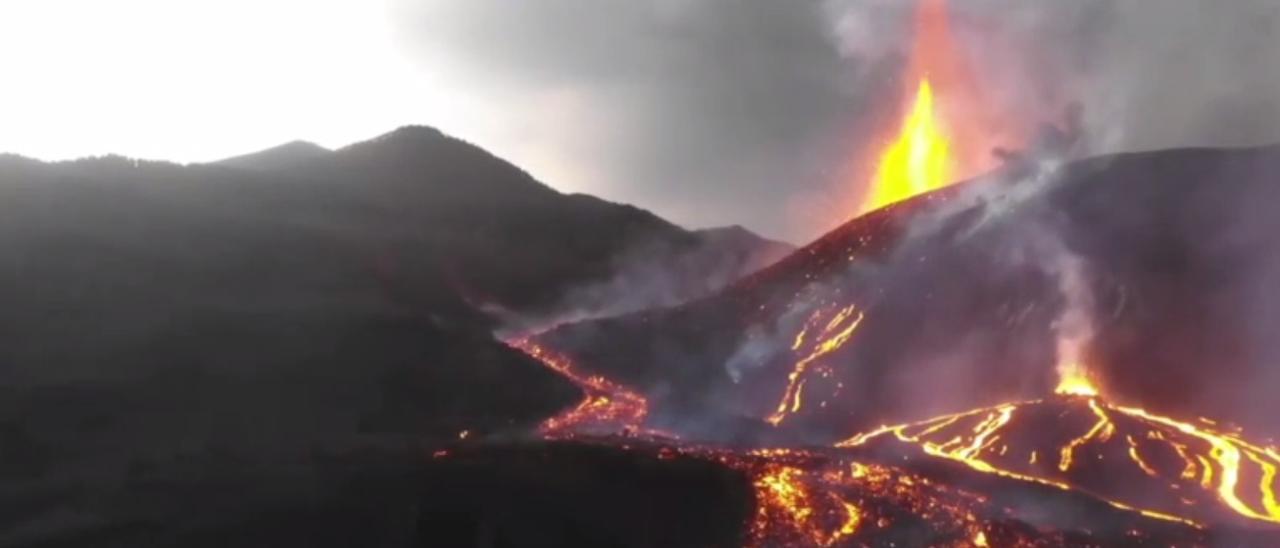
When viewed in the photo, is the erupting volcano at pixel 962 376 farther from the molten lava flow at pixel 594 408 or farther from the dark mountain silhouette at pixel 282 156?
the dark mountain silhouette at pixel 282 156

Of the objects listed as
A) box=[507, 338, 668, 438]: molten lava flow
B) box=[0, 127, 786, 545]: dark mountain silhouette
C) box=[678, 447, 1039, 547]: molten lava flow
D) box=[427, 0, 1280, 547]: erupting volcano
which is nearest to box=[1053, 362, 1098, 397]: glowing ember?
box=[427, 0, 1280, 547]: erupting volcano

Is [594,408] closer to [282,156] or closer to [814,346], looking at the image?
[814,346]

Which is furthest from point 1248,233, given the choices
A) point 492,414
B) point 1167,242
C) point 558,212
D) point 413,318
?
point 558,212

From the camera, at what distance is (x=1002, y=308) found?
4831 cm

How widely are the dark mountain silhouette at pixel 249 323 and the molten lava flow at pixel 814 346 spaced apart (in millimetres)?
7261

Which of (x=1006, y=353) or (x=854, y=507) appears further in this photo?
(x=1006, y=353)

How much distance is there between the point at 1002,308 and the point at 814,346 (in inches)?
266

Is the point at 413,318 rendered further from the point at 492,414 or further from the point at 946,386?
the point at 946,386

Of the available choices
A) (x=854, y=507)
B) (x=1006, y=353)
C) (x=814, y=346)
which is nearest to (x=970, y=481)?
(x=854, y=507)

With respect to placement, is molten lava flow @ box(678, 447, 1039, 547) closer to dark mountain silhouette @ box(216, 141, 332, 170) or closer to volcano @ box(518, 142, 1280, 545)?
volcano @ box(518, 142, 1280, 545)

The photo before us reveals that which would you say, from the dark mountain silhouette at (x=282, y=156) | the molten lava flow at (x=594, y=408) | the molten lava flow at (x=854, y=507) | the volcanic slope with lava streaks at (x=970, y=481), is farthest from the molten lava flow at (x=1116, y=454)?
the dark mountain silhouette at (x=282, y=156)

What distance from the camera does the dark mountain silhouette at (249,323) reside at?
33.2 meters

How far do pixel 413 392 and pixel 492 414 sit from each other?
12.8ft

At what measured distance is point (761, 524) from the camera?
2708cm
